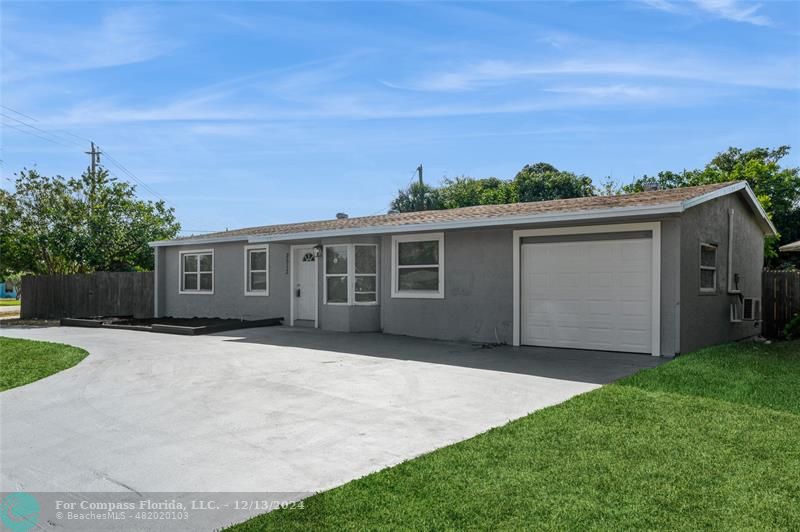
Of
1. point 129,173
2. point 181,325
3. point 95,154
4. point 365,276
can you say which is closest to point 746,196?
point 365,276

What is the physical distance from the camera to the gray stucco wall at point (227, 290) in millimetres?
15906

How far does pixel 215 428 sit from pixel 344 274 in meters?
8.94

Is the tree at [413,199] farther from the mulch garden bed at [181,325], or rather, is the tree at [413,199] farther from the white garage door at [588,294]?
the white garage door at [588,294]

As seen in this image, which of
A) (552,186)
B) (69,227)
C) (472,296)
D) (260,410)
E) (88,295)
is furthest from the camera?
(552,186)

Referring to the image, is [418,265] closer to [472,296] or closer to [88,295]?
[472,296]

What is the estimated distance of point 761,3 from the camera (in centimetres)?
995

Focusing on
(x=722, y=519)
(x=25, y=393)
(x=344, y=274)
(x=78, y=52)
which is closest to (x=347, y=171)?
(x=344, y=274)

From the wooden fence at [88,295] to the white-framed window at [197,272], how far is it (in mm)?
1861

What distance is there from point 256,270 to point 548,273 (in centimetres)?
922

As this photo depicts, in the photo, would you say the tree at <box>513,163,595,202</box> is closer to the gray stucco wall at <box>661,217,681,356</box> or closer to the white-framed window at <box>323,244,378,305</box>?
the white-framed window at <box>323,244,378,305</box>

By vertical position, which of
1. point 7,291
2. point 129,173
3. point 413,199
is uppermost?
point 129,173

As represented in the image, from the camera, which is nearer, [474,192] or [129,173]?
[129,173]

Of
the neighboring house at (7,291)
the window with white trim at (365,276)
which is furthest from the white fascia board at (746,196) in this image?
the neighboring house at (7,291)

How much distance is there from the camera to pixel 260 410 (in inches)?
234
